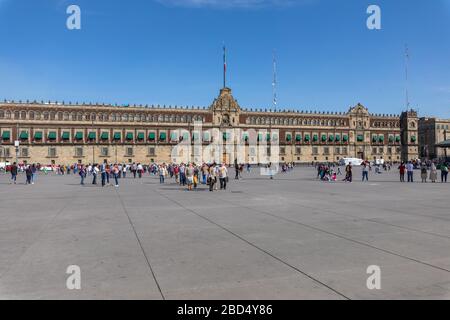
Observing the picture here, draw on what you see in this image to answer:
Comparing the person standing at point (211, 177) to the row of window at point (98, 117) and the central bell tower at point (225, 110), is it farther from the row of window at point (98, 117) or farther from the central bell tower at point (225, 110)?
the central bell tower at point (225, 110)

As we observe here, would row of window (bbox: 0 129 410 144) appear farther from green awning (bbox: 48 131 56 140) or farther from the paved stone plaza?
the paved stone plaza

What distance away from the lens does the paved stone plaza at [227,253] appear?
4.74m

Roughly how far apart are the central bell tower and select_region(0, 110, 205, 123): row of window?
3421 millimetres

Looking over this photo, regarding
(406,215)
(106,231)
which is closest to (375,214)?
(406,215)

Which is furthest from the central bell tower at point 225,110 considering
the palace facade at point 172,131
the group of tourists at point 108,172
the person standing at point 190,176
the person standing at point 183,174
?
the person standing at point 190,176

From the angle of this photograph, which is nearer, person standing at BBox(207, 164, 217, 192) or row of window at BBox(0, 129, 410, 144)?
person standing at BBox(207, 164, 217, 192)

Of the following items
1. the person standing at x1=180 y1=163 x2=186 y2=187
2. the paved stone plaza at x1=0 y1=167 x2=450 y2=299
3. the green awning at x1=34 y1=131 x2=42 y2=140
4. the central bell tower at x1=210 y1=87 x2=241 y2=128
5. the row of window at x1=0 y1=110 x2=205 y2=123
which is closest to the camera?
the paved stone plaza at x1=0 y1=167 x2=450 y2=299

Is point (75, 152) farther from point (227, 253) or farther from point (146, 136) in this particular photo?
point (227, 253)

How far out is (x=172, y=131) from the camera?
8394 centimetres

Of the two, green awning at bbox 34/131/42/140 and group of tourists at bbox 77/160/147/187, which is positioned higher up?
green awning at bbox 34/131/42/140

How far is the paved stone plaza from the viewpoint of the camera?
4.74 meters

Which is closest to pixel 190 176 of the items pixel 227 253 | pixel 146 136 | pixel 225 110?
pixel 227 253

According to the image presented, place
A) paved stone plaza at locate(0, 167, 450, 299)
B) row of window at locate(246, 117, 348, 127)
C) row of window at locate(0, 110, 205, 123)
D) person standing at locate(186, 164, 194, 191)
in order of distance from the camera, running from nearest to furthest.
Result: paved stone plaza at locate(0, 167, 450, 299), person standing at locate(186, 164, 194, 191), row of window at locate(0, 110, 205, 123), row of window at locate(246, 117, 348, 127)

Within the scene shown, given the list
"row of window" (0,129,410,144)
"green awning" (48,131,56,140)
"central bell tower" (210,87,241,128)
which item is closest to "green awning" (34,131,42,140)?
"row of window" (0,129,410,144)
